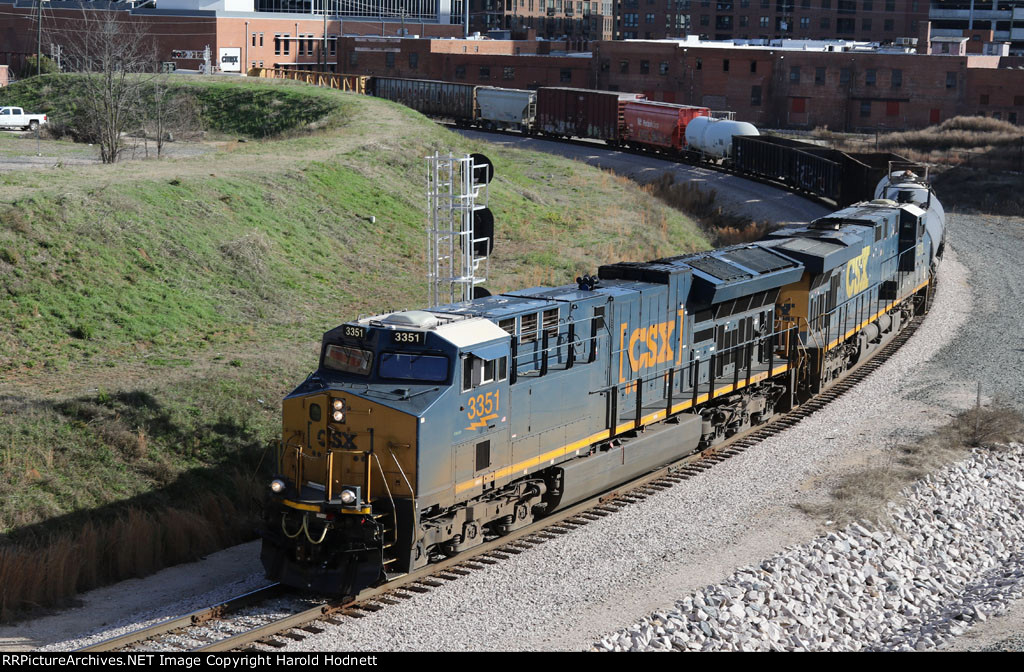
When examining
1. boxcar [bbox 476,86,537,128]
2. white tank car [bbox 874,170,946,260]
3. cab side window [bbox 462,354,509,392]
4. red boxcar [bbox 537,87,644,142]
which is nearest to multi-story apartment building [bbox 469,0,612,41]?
boxcar [bbox 476,86,537,128]

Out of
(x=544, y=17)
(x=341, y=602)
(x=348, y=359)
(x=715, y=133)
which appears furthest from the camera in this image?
(x=544, y=17)

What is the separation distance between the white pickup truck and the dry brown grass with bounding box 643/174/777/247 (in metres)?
31.2

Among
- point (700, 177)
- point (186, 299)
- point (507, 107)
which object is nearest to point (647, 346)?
point (186, 299)

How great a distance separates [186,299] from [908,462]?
1752 cm

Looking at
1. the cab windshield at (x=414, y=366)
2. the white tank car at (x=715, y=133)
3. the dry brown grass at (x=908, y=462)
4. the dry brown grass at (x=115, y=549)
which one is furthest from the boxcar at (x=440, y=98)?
the cab windshield at (x=414, y=366)

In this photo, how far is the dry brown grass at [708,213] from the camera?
154 ft

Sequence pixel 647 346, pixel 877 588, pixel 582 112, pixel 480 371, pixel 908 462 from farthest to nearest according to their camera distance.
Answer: pixel 582 112
pixel 908 462
pixel 647 346
pixel 877 588
pixel 480 371

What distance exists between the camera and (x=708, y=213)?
52688 millimetres

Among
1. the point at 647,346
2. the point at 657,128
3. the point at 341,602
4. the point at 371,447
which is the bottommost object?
the point at 341,602

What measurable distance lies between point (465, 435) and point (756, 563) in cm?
507

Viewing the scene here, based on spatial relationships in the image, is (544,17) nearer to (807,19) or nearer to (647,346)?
(807,19)

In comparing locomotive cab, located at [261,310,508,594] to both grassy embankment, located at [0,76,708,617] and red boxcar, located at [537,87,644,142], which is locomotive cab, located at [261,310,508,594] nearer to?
grassy embankment, located at [0,76,708,617]

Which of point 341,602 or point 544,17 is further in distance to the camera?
point 544,17

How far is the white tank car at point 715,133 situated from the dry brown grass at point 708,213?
205 inches
